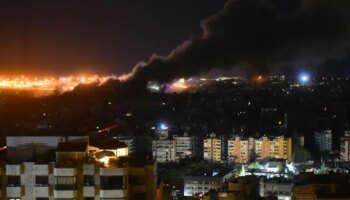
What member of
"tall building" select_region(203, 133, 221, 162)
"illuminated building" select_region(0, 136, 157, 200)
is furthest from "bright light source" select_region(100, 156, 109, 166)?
"tall building" select_region(203, 133, 221, 162)

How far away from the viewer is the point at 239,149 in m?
18.3

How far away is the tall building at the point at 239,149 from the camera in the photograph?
716 inches

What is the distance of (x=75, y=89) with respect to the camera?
19672 millimetres

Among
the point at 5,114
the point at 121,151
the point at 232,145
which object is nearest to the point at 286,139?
the point at 232,145

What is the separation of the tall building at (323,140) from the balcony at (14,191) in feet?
55.6

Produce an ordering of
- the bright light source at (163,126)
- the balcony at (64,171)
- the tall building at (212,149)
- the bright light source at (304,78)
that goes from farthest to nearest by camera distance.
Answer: the bright light source at (304,78) < the bright light source at (163,126) < the tall building at (212,149) < the balcony at (64,171)

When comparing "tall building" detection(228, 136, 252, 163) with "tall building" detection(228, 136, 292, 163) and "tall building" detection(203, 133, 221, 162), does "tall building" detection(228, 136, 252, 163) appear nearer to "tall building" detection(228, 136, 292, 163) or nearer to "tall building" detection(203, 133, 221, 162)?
"tall building" detection(228, 136, 292, 163)

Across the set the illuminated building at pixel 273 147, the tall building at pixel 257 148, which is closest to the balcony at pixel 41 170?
the tall building at pixel 257 148

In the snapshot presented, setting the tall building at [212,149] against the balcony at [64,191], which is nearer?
the balcony at [64,191]

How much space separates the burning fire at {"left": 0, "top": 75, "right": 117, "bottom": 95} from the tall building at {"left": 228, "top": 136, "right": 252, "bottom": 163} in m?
4.48

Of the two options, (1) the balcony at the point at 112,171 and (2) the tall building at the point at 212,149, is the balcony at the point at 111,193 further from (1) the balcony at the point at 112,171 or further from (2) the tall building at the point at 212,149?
(2) the tall building at the point at 212,149

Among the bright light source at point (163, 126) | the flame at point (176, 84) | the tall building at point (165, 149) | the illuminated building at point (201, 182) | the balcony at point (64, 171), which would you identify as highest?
the flame at point (176, 84)

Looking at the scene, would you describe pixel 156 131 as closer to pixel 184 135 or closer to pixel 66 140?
pixel 184 135

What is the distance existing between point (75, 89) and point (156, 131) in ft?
10.0
